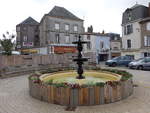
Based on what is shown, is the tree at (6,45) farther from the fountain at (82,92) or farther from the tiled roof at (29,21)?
the tiled roof at (29,21)

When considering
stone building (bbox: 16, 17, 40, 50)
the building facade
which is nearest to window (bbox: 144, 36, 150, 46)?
the building facade

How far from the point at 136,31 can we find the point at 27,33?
24.9m

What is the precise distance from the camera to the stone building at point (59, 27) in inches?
1175

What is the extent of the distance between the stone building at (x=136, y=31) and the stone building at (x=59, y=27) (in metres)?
9.11

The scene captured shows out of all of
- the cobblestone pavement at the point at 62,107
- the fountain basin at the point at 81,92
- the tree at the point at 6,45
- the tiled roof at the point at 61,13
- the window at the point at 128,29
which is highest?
the tiled roof at the point at 61,13

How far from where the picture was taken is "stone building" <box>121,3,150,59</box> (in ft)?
82.8

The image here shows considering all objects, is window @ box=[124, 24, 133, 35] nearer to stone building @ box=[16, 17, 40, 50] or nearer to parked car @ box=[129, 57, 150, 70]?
parked car @ box=[129, 57, 150, 70]

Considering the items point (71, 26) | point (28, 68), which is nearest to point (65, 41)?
point (71, 26)

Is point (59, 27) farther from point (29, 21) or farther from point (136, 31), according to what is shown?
point (136, 31)

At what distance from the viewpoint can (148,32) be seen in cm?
2500

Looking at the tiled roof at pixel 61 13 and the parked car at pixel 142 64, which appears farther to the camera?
the tiled roof at pixel 61 13

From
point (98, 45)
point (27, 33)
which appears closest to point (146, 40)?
point (98, 45)

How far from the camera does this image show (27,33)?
1540 inches

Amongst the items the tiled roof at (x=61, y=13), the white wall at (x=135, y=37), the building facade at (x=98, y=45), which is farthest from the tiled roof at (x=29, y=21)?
the white wall at (x=135, y=37)
